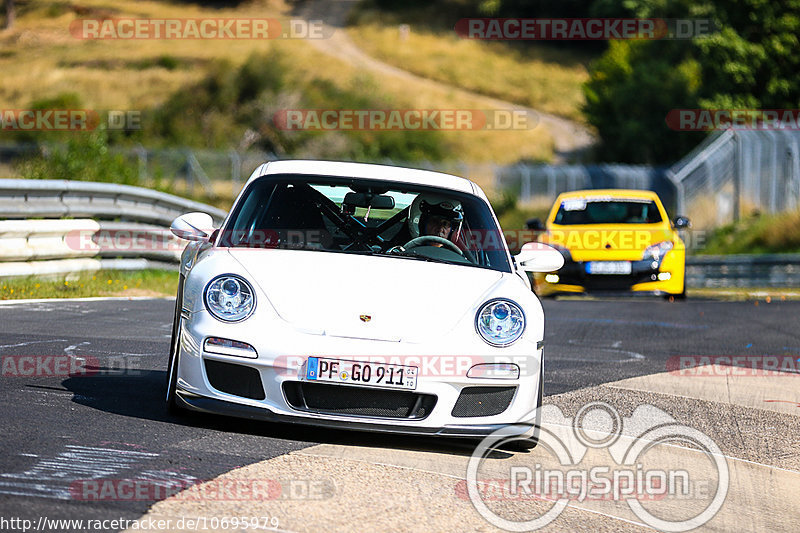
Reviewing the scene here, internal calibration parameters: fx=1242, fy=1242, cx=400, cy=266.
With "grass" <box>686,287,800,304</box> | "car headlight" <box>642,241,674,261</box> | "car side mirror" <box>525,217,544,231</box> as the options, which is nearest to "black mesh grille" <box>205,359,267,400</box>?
"car headlight" <box>642,241,674,261</box>

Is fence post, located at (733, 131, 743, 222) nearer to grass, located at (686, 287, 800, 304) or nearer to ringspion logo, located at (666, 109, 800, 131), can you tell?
grass, located at (686, 287, 800, 304)

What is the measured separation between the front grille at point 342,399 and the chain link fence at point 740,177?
24533 millimetres

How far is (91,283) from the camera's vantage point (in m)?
14.0

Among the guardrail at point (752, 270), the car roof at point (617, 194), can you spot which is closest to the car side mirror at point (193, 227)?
the car roof at point (617, 194)

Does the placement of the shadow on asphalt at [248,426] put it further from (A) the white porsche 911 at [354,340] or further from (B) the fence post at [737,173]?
(B) the fence post at [737,173]

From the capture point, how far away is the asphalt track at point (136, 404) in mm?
5047

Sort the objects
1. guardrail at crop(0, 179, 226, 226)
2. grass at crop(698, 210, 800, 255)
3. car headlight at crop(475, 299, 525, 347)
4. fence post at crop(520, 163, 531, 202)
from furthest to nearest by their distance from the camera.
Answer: fence post at crop(520, 163, 531, 202) < grass at crop(698, 210, 800, 255) < guardrail at crop(0, 179, 226, 226) < car headlight at crop(475, 299, 525, 347)

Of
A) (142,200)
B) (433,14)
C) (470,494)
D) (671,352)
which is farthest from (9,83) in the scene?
(470,494)

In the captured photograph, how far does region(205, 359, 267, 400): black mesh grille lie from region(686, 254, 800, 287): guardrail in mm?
18066

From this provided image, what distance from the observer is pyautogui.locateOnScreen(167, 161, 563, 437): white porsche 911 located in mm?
5812

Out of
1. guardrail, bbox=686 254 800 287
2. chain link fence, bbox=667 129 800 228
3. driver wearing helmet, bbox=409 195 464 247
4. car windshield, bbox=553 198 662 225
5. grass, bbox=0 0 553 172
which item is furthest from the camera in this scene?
grass, bbox=0 0 553 172

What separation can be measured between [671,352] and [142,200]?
305 inches

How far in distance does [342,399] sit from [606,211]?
1275 cm

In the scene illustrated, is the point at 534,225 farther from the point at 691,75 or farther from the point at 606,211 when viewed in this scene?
the point at 691,75
